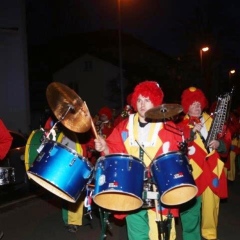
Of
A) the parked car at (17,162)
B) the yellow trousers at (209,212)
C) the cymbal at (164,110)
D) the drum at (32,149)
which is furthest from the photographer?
the parked car at (17,162)

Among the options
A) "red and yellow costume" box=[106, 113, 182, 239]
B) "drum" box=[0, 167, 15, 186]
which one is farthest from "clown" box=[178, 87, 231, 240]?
"drum" box=[0, 167, 15, 186]

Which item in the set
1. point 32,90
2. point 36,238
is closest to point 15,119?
point 36,238

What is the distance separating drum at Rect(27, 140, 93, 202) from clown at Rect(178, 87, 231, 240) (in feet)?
5.00

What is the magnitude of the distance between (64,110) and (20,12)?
14821mm

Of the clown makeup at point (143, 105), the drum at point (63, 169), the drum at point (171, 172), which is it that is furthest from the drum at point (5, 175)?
the drum at point (171, 172)

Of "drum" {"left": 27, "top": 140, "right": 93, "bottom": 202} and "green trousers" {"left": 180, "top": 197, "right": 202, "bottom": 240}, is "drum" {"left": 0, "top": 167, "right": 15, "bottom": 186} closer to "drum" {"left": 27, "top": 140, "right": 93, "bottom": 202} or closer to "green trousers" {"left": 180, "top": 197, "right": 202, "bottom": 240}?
"drum" {"left": 27, "top": 140, "right": 93, "bottom": 202}

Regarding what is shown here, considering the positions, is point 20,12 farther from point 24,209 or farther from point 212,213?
point 212,213

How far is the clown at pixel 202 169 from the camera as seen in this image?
5102 mm

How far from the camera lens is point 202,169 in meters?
5.23

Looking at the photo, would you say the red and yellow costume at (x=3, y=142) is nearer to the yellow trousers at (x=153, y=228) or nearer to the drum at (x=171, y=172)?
the yellow trousers at (x=153, y=228)

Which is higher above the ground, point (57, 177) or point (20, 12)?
point (20, 12)

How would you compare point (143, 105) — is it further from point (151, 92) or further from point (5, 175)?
point (5, 175)

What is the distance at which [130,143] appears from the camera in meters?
4.27

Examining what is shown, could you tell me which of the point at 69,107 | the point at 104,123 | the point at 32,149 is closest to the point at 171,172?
the point at 69,107
